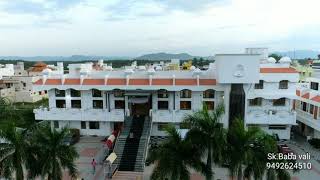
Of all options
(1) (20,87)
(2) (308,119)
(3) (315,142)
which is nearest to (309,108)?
(2) (308,119)

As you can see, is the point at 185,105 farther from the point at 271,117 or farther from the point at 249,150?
the point at 249,150

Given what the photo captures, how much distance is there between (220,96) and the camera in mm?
37938

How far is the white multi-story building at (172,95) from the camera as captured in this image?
3634 centimetres

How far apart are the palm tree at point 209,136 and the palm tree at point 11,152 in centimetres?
1169

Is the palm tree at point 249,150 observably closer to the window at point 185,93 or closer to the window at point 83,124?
the window at point 185,93

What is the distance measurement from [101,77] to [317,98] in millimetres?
27750

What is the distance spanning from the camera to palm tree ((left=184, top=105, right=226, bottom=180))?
67.4 ft

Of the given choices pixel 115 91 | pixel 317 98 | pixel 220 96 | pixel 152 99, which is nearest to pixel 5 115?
pixel 115 91

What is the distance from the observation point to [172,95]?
38.6m

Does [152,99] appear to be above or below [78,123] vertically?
above

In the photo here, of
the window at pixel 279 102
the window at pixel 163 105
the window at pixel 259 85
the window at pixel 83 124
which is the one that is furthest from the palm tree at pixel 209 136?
the window at pixel 83 124

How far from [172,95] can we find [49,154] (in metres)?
20.4

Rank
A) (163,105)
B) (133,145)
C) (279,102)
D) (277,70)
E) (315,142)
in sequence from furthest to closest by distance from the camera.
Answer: (163,105)
(279,102)
(277,70)
(315,142)
(133,145)

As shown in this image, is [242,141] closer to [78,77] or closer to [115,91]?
[115,91]
